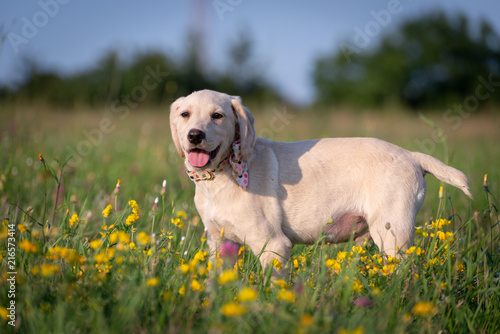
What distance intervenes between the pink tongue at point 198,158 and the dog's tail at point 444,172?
1.73 meters

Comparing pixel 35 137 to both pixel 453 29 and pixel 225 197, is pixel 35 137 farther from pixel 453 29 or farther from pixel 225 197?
pixel 453 29

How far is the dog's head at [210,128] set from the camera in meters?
2.76

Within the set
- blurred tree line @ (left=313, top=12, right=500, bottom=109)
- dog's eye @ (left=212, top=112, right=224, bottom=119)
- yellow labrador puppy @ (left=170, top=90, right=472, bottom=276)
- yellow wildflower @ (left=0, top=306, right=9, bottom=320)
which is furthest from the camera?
blurred tree line @ (left=313, top=12, right=500, bottom=109)

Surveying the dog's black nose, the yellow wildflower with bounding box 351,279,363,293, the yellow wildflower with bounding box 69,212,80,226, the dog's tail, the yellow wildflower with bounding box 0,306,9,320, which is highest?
the dog's black nose

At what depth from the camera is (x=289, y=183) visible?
308 cm

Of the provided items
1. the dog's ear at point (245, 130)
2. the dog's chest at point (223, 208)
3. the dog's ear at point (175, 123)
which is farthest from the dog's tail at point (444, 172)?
the dog's ear at point (175, 123)

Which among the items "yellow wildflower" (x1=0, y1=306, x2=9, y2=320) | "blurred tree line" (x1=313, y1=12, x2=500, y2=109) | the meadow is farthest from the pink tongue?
"blurred tree line" (x1=313, y1=12, x2=500, y2=109)

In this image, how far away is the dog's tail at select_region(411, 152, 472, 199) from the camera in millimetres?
2959

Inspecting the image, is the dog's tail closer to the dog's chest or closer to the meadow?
the meadow

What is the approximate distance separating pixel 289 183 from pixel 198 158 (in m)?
0.78

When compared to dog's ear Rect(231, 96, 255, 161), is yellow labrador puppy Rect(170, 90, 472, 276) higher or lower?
lower

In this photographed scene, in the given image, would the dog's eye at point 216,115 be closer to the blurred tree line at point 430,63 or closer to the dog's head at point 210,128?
the dog's head at point 210,128

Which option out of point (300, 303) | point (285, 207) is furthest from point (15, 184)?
point (300, 303)

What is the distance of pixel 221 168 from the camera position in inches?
118
